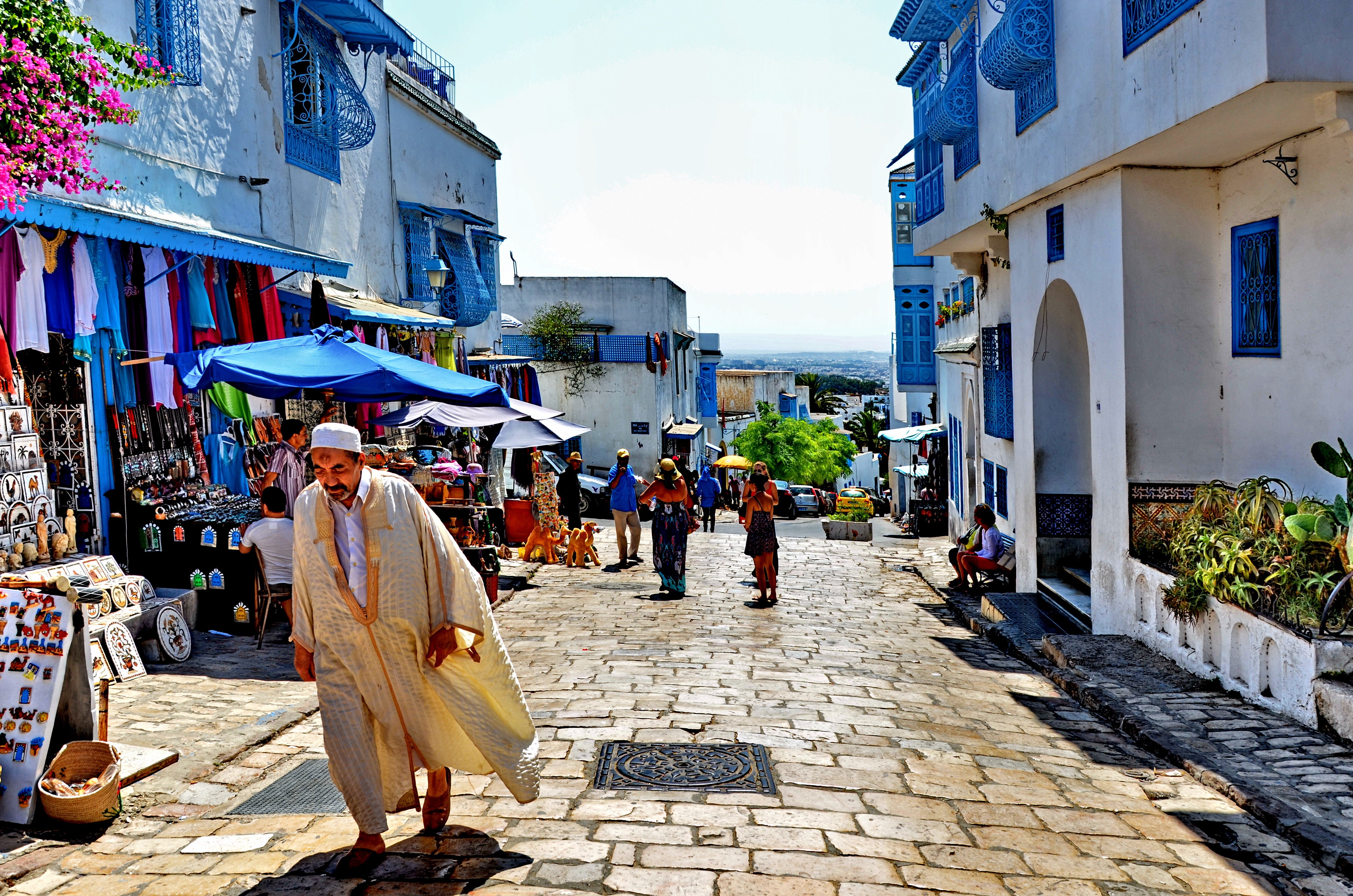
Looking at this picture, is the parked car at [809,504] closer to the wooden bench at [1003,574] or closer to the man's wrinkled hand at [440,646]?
the wooden bench at [1003,574]

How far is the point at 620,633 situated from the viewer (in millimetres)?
10406

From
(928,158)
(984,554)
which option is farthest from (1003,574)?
(928,158)

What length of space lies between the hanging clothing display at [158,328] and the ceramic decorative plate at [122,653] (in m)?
2.89

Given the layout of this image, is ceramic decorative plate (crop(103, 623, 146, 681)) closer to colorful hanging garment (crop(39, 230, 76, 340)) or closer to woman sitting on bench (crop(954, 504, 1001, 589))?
colorful hanging garment (crop(39, 230, 76, 340))

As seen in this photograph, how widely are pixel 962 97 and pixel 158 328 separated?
401 inches

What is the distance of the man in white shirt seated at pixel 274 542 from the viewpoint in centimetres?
851

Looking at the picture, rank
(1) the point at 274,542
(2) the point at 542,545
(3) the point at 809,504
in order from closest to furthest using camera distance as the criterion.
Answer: (1) the point at 274,542 → (2) the point at 542,545 → (3) the point at 809,504

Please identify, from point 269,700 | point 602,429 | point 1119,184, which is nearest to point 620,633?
point 269,700

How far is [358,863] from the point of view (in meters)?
4.35

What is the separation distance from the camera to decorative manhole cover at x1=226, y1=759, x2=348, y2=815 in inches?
204

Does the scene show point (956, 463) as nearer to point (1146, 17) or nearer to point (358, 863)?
point (1146, 17)

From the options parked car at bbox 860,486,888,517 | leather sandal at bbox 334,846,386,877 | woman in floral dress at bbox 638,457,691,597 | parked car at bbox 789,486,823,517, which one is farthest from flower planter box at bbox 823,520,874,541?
leather sandal at bbox 334,846,386,877

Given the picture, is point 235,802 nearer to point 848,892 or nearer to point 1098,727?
point 848,892

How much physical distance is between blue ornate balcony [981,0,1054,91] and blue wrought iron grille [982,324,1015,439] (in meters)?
4.07
